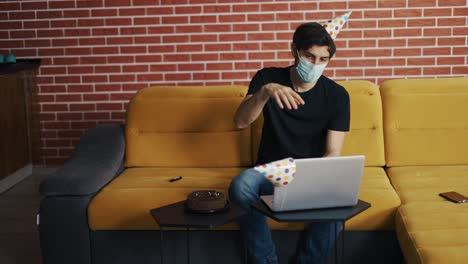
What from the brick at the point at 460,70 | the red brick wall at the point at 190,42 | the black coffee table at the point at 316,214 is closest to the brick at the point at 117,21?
the red brick wall at the point at 190,42

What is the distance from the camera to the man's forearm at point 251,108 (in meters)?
2.57

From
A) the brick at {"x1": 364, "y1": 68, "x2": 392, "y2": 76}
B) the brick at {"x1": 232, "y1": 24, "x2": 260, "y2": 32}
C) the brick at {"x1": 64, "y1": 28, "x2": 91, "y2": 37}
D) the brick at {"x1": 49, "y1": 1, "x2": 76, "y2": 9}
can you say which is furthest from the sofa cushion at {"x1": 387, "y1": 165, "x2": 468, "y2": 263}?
the brick at {"x1": 49, "y1": 1, "x2": 76, "y2": 9}

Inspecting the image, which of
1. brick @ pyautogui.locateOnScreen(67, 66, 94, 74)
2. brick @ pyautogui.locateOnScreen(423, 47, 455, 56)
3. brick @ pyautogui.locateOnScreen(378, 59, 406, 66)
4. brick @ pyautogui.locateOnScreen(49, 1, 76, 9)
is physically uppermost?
brick @ pyautogui.locateOnScreen(49, 1, 76, 9)

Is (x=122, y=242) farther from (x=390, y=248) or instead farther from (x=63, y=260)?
(x=390, y=248)

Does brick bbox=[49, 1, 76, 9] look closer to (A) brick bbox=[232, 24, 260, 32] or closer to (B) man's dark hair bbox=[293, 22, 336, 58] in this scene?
(A) brick bbox=[232, 24, 260, 32]

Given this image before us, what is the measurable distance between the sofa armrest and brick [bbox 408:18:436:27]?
2007 mm

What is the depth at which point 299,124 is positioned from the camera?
2844mm

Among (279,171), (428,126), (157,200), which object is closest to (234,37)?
(428,126)

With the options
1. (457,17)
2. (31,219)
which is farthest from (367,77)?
(31,219)

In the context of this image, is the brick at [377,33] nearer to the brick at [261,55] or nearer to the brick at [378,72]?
the brick at [378,72]

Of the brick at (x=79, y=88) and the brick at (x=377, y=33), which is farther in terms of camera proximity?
the brick at (x=79, y=88)

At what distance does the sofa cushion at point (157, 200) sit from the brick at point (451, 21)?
156cm

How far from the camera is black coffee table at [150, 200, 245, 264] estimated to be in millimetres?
2242

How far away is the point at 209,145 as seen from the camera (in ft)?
10.7
